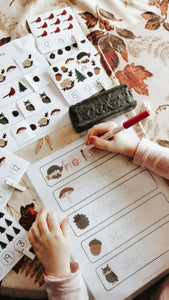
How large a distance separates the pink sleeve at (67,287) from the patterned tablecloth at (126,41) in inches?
5.0

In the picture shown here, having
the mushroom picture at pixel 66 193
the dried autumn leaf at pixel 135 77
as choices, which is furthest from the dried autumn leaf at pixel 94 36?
the mushroom picture at pixel 66 193

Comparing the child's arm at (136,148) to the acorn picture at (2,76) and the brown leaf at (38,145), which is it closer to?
the brown leaf at (38,145)

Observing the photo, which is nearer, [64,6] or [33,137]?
[33,137]

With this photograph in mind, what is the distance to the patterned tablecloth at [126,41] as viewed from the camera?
802 millimetres

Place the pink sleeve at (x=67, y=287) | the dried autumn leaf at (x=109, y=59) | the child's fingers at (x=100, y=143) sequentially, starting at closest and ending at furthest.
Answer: the pink sleeve at (x=67, y=287)
the child's fingers at (x=100, y=143)
the dried autumn leaf at (x=109, y=59)

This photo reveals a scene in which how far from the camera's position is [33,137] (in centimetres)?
77

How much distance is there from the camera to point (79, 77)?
2.69ft

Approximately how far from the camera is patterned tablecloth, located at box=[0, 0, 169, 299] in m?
0.80

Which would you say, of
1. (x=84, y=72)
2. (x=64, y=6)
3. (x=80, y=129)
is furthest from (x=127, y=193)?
(x=64, y=6)

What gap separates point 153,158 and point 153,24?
1.43 ft

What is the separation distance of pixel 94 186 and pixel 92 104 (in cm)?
22

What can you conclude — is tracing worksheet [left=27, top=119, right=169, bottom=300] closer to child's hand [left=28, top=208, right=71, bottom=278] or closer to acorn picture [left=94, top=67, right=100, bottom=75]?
child's hand [left=28, top=208, right=71, bottom=278]

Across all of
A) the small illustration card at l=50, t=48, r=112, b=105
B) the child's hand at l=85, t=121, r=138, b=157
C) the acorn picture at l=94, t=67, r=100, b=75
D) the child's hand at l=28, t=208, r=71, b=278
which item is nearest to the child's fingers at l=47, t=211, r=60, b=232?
the child's hand at l=28, t=208, r=71, b=278

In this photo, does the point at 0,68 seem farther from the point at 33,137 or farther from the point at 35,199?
the point at 35,199
